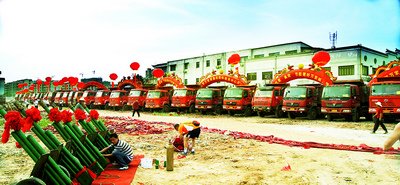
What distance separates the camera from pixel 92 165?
20.2 feet

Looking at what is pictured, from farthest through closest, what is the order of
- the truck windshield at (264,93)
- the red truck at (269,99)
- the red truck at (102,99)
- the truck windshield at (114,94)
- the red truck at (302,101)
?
1. the red truck at (102,99)
2. the truck windshield at (114,94)
3. the truck windshield at (264,93)
4. the red truck at (269,99)
5. the red truck at (302,101)

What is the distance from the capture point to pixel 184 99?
2780 centimetres

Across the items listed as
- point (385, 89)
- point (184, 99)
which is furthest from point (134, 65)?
point (385, 89)

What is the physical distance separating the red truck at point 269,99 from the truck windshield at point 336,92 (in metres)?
3.77

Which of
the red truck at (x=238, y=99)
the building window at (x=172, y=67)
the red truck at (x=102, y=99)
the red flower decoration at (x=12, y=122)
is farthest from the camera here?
the building window at (x=172, y=67)

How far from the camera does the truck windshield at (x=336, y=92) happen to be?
63.7 feet

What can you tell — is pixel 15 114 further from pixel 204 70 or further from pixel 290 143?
pixel 204 70

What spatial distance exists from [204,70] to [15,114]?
43.7 m

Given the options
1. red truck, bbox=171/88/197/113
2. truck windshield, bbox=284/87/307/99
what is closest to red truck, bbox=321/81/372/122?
truck windshield, bbox=284/87/307/99

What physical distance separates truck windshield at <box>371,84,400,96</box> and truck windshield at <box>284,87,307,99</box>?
4190mm

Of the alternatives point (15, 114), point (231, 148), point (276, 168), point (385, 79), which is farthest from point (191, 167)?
point (385, 79)

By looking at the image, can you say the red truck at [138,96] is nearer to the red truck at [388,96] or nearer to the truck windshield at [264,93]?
the truck windshield at [264,93]

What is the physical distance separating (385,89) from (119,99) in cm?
2379

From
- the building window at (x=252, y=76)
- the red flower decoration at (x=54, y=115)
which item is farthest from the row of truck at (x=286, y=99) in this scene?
the building window at (x=252, y=76)
